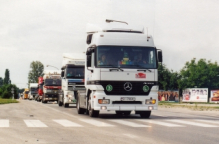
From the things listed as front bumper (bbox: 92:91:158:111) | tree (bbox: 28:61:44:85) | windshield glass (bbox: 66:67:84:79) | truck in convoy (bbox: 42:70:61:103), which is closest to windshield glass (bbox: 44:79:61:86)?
truck in convoy (bbox: 42:70:61:103)

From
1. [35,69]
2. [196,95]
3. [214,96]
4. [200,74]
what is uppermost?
[35,69]

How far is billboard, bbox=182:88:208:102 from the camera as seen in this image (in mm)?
62969

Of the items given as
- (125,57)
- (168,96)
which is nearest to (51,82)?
(125,57)

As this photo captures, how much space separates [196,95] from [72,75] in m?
37.9

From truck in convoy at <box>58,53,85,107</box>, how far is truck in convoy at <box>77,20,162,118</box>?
11581mm

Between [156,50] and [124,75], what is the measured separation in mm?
1764

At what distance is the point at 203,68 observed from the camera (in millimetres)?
97375

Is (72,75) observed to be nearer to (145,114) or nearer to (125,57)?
(145,114)

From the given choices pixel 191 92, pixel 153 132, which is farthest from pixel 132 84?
pixel 191 92

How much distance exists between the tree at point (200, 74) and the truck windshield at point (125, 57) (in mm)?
75861

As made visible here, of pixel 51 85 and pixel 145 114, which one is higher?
pixel 51 85

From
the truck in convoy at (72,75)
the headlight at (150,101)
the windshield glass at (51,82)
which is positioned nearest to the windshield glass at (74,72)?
the truck in convoy at (72,75)

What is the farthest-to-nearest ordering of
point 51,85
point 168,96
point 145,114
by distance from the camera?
point 168,96 → point 51,85 → point 145,114

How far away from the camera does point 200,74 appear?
96062mm
